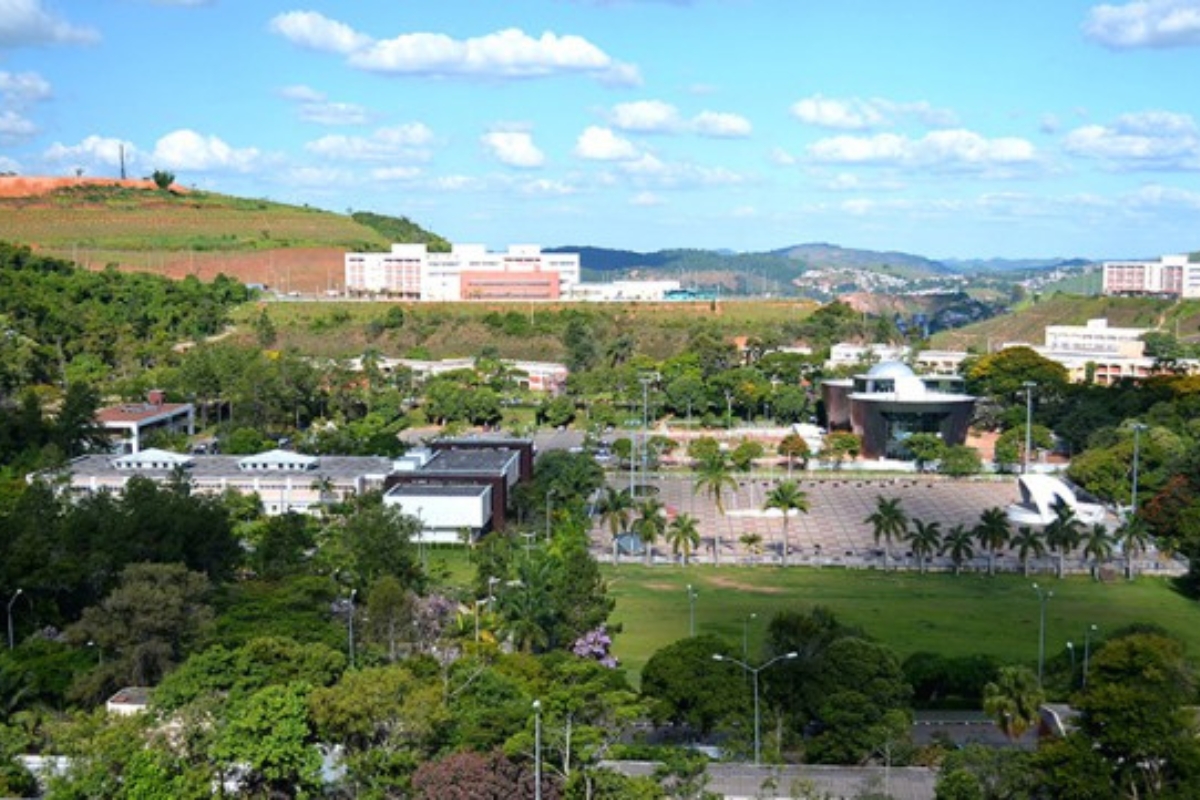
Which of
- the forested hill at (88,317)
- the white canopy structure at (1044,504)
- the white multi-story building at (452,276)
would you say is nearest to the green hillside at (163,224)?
the white multi-story building at (452,276)

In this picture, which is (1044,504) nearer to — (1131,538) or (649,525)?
(1131,538)

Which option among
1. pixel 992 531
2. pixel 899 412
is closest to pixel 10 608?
pixel 992 531

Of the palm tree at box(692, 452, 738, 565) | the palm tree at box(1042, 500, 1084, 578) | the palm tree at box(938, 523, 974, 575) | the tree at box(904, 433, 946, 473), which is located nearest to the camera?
the palm tree at box(1042, 500, 1084, 578)

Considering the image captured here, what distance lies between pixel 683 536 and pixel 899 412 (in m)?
30.9

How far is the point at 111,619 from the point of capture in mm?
35281

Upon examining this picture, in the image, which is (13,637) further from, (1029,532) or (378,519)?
(1029,532)

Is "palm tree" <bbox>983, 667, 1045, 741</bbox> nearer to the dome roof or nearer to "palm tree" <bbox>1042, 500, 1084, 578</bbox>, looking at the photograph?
"palm tree" <bbox>1042, 500, 1084, 578</bbox>

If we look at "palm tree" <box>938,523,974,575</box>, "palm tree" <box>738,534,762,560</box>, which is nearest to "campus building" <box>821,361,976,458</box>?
"palm tree" <box>738,534,762,560</box>

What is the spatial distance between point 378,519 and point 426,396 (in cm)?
4410

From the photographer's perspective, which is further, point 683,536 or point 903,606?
point 683,536

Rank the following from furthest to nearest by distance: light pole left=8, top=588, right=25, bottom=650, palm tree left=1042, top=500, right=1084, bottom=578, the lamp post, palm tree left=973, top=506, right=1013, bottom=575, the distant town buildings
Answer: the distant town buildings → palm tree left=973, top=506, right=1013, bottom=575 → palm tree left=1042, top=500, right=1084, bottom=578 → light pole left=8, top=588, right=25, bottom=650 → the lamp post

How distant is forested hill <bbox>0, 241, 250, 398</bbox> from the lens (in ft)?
297

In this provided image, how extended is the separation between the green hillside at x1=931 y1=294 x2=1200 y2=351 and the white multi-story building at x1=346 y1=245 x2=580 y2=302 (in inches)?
1528

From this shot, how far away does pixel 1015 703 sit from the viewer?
102 ft
